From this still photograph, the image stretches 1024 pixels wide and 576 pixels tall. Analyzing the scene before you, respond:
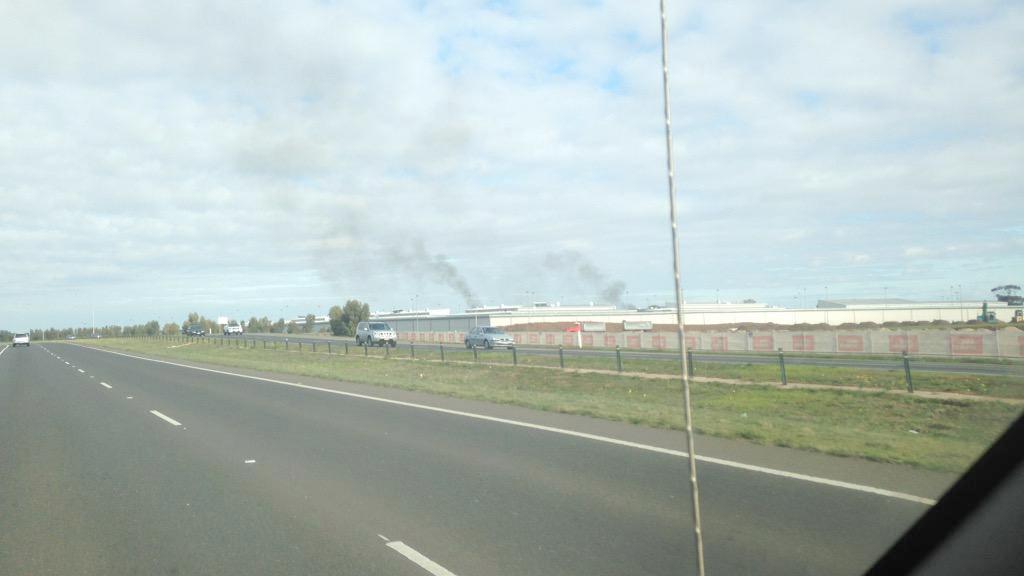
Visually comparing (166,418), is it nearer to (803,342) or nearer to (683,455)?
(683,455)

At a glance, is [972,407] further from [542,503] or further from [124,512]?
[124,512]

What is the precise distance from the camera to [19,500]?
8.66 meters

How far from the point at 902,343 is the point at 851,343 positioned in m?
2.57

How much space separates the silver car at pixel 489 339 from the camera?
47.8 metres

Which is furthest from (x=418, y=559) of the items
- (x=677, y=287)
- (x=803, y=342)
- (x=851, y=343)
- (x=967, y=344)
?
(x=803, y=342)

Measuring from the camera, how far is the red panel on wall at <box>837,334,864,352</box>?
35875mm

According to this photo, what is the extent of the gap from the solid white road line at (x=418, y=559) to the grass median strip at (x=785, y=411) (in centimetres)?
412

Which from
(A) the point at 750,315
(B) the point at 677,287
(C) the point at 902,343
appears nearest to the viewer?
(B) the point at 677,287

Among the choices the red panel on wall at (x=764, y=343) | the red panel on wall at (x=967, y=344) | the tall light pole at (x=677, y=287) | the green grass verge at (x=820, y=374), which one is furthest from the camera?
the red panel on wall at (x=764, y=343)

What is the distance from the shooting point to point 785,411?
53.4ft

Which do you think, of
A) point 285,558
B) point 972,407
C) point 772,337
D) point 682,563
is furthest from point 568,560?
point 772,337

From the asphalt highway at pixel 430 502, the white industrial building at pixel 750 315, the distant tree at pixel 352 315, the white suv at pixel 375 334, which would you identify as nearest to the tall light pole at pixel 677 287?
the asphalt highway at pixel 430 502

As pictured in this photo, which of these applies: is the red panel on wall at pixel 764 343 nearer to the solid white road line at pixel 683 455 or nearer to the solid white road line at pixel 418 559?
the solid white road line at pixel 683 455

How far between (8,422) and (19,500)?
8.99m
